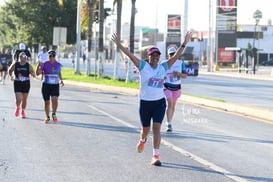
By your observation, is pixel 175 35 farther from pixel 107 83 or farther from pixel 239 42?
pixel 107 83

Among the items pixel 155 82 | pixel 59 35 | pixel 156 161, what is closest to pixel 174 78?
pixel 155 82

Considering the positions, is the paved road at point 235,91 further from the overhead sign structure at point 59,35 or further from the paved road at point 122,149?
the paved road at point 122,149

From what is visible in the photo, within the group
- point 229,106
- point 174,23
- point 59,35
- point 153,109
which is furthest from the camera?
point 174,23

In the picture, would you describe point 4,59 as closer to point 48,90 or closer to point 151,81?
point 48,90

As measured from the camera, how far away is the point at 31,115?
16.2 m

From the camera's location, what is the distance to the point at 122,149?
10.8 metres

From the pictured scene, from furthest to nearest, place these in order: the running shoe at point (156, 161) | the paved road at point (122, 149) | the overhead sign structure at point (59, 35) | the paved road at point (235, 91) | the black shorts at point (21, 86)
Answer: the overhead sign structure at point (59, 35), the paved road at point (235, 91), the black shorts at point (21, 86), the running shoe at point (156, 161), the paved road at point (122, 149)

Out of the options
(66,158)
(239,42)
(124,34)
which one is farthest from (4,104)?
(124,34)

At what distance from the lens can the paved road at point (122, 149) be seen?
8.57 metres

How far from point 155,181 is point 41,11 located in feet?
150

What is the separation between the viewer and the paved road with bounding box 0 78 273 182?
28.1 ft

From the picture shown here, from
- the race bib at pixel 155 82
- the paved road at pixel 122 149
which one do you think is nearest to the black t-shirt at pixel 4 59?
the paved road at pixel 122 149

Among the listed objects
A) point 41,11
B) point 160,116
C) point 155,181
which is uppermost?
point 41,11

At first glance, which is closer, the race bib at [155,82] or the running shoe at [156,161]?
the running shoe at [156,161]
